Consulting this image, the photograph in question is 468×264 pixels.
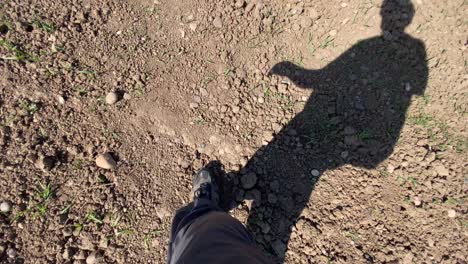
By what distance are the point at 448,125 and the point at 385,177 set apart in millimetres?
652

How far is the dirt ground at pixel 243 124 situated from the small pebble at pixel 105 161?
1.3 inches

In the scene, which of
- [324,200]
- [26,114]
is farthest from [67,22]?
[324,200]

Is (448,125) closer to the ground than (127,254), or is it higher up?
higher up

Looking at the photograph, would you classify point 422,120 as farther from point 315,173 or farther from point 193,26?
point 193,26

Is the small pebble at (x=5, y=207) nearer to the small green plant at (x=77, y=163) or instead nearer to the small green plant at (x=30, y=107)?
the small green plant at (x=77, y=163)

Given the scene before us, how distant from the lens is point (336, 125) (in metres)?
2.70

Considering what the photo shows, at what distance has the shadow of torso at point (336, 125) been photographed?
249cm

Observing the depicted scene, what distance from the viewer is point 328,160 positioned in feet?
8.47

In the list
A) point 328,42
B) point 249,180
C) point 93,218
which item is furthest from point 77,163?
point 328,42

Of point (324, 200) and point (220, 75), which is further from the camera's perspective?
point (220, 75)

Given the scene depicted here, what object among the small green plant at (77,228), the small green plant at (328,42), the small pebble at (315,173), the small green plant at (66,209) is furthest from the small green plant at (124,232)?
the small green plant at (328,42)

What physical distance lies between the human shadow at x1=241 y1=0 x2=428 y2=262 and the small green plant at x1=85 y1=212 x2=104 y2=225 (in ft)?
3.75

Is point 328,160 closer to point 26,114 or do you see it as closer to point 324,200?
point 324,200

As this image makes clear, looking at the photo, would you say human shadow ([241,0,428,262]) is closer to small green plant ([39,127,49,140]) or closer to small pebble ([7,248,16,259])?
small green plant ([39,127,49,140])
